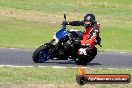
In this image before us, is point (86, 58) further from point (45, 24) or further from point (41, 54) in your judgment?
point (45, 24)

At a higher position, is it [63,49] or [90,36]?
[90,36]

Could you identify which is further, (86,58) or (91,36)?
(86,58)

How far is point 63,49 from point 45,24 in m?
17.8

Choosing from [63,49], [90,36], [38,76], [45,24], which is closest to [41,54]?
[63,49]

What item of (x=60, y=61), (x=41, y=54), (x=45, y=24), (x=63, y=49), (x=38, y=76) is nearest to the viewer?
(x=38, y=76)

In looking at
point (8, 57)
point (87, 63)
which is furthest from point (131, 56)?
point (8, 57)

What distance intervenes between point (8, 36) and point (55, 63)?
39.2 ft

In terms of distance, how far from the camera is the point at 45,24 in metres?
34.6

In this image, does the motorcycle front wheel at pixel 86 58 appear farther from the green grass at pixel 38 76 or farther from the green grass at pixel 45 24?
the green grass at pixel 45 24

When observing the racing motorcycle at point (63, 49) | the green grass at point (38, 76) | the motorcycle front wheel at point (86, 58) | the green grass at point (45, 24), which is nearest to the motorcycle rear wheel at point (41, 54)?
the racing motorcycle at point (63, 49)

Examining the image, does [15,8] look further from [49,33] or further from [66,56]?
[66,56]

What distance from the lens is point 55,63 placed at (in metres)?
17.2

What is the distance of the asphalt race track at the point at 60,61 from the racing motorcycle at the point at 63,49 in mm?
241

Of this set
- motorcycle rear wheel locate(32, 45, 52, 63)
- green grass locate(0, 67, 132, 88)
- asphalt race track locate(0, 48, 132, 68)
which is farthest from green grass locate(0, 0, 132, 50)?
green grass locate(0, 67, 132, 88)
